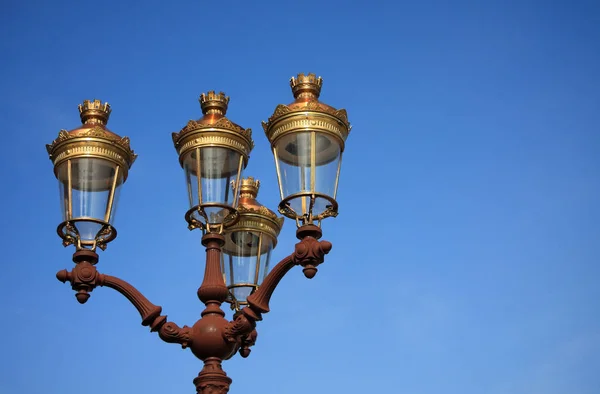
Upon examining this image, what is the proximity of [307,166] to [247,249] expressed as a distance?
2.41m

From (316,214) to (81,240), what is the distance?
2246 millimetres

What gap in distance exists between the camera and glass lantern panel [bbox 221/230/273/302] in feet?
36.3

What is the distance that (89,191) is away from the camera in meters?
9.66

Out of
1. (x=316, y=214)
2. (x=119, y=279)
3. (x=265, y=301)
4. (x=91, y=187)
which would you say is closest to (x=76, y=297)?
(x=119, y=279)

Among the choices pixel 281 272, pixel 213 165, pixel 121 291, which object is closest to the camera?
pixel 281 272

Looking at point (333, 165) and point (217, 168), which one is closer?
point (333, 165)

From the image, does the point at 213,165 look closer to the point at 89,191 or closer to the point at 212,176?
the point at 212,176

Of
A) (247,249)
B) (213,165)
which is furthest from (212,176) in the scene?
(247,249)

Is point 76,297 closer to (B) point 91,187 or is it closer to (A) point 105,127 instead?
(B) point 91,187

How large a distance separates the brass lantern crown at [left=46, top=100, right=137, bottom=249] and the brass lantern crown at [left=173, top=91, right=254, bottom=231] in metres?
0.65

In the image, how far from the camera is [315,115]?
9180 mm

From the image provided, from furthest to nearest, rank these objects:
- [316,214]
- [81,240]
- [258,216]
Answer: [258,216] < [81,240] < [316,214]

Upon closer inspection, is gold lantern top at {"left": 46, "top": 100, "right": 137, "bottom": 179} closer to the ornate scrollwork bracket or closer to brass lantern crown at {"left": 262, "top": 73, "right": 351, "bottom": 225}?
brass lantern crown at {"left": 262, "top": 73, "right": 351, "bottom": 225}

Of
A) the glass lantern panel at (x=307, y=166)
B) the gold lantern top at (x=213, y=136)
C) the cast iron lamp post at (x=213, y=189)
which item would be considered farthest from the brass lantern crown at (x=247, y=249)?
the glass lantern panel at (x=307, y=166)
